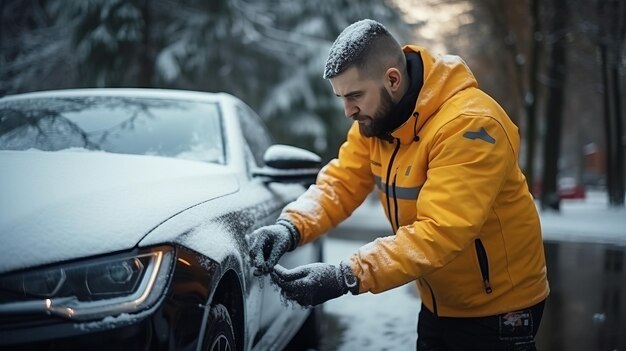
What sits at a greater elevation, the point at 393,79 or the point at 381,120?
the point at 393,79

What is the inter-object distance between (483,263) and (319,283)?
626 millimetres

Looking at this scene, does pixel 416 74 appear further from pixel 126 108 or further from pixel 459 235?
pixel 126 108

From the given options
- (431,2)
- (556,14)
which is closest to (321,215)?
(556,14)

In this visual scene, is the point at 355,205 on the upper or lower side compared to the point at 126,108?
lower

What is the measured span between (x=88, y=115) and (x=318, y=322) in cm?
211

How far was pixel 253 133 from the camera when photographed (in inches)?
161

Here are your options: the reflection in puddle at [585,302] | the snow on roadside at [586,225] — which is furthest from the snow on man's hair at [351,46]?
the snow on roadside at [586,225]

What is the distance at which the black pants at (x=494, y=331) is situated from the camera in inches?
81.9

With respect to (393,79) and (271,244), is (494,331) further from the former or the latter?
(393,79)

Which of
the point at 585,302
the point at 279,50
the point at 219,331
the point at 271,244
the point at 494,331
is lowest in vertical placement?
the point at 585,302

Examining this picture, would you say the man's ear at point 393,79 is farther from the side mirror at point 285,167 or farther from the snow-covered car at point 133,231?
the side mirror at point 285,167

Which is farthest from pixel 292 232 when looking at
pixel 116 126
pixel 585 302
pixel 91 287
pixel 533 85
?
pixel 533 85

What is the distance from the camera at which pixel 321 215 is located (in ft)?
7.88

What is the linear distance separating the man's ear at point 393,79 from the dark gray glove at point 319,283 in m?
0.66
